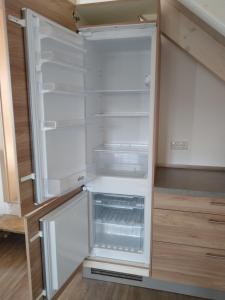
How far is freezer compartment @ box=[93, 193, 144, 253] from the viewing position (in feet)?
6.28

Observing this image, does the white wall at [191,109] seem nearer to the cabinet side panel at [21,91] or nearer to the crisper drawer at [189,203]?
the crisper drawer at [189,203]

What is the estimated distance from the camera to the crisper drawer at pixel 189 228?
5.01ft

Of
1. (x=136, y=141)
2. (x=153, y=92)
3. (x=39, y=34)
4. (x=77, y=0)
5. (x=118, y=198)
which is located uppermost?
(x=77, y=0)

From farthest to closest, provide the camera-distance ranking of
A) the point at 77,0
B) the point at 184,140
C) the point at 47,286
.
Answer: the point at 184,140 → the point at 77,0 → the point at 47,286

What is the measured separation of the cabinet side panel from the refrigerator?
31mm

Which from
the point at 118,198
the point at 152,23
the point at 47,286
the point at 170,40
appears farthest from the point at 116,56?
the point at 47,286

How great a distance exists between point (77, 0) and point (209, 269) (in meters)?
2.05

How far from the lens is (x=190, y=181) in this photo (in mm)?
1717

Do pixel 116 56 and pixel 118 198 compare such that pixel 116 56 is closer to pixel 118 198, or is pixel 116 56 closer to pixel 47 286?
pixel 118 198

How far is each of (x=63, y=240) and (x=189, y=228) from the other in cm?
83

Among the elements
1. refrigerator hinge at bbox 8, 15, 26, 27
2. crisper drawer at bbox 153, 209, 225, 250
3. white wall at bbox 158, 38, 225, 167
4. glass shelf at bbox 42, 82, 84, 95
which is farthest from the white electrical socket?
refrigerator hinge at bbox 8, 15, 26, 27

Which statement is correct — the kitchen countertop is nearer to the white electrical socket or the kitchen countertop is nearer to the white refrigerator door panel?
the white electrical socket

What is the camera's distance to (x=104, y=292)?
1797 millimetres

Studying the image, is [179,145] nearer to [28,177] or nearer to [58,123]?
[58,123]
